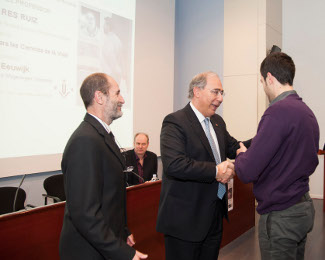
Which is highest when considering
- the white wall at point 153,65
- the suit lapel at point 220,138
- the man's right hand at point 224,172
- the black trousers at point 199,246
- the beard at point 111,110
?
the white wall at point 153,65

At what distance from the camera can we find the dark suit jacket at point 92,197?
3.91ft

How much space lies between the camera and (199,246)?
1819mm

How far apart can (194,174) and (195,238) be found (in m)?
0.38

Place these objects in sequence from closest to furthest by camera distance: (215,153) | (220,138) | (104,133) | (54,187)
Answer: (104,133)
(215,153)
(220,138)
(54,187)

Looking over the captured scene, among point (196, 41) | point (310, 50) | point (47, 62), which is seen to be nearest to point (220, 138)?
point (47, 62)

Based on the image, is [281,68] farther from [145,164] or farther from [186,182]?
[145,164]

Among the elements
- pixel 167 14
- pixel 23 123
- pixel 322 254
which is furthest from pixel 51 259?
pixel 167 14

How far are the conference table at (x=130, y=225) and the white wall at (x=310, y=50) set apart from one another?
2988mm

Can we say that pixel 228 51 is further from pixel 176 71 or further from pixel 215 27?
pixel 176 71

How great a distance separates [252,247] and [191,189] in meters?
2.24

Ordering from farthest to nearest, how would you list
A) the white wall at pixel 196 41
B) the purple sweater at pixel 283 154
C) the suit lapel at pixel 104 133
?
the white wall at pixel 196 41 < the purple sweater at pixel 283 154 < the suit lapel at pixel 104 133

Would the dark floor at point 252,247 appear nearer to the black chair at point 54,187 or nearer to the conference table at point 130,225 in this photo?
the conference table at point 130,225

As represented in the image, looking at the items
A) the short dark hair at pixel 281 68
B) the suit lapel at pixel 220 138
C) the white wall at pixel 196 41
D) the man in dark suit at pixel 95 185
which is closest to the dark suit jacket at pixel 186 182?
the suit lapel at pixel 220 138

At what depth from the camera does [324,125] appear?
20.0 feet
